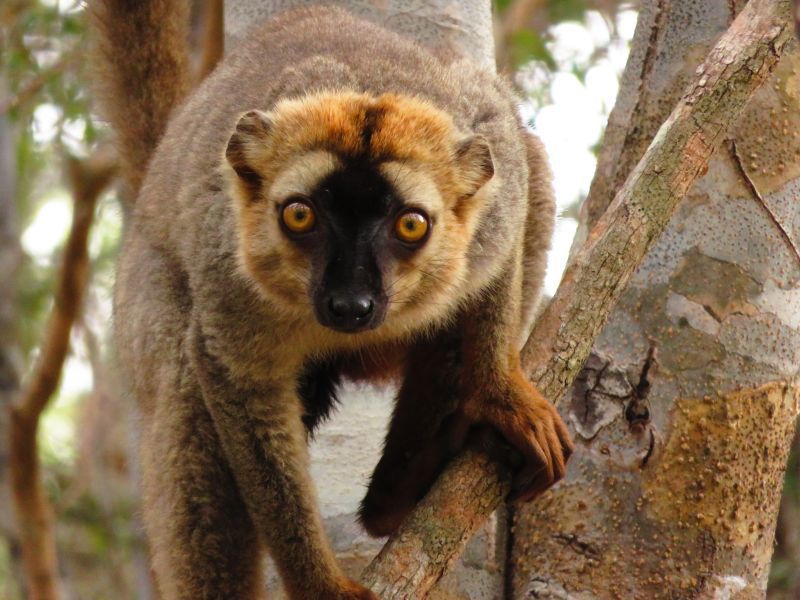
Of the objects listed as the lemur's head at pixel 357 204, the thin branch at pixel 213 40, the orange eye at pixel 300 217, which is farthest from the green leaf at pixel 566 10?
the orange eye at pixel 300 217

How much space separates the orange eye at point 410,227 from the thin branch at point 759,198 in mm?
1304

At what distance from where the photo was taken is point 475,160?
3740mm

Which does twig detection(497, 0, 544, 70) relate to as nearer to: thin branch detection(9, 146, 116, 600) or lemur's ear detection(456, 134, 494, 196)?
thin branch detection(9, 146, 116, 600)

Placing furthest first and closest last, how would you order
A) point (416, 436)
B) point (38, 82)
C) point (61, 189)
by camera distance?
point (61, 189) → point (38, 82) → point (416, 436)

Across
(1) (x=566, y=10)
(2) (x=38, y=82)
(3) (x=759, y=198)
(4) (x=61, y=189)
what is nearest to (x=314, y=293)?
(3) (x=759, y=198)

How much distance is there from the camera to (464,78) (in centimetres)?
418

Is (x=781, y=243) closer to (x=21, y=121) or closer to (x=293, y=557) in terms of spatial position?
(x=293, y=557)

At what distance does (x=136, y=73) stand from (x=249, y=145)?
162cm

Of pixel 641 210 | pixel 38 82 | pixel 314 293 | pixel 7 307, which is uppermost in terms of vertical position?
pixel 641 210

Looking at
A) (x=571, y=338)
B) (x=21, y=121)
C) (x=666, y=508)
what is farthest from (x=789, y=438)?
(x=21, y=121)

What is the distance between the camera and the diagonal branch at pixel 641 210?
140 inches

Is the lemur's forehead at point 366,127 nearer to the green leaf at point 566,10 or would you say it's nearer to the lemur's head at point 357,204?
the lemur's head at point 357,204

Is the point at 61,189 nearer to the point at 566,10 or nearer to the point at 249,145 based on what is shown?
the point at 566,10

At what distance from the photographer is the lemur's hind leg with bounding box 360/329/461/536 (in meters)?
3.91
